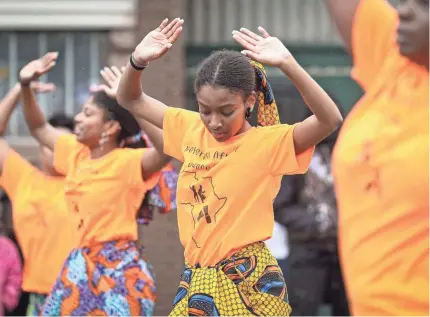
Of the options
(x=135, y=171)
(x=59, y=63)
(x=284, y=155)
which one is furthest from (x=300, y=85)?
(x=59, y=63)

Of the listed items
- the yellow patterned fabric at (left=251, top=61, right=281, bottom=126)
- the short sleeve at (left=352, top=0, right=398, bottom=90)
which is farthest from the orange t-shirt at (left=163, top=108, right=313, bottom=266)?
the short sleeve at (left=352, top=0, right=398, bottom=90)

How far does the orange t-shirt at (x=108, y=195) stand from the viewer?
548 cm

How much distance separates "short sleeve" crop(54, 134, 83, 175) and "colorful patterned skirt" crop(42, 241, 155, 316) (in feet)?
1.84

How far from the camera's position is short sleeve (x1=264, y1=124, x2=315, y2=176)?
161 inches

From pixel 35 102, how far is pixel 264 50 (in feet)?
8.77

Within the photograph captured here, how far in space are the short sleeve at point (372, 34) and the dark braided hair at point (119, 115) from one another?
288 cm

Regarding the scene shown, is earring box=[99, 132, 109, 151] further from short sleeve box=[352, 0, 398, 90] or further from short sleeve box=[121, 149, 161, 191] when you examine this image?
short sleeve box=[352, 0, 398, 90]

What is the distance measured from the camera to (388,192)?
105 inches

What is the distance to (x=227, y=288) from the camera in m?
4.08

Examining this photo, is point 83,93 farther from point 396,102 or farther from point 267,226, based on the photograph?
point 396,102

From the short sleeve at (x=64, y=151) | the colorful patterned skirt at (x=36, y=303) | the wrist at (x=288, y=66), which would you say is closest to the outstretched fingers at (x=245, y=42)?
the wrist at (x=288, y=66)

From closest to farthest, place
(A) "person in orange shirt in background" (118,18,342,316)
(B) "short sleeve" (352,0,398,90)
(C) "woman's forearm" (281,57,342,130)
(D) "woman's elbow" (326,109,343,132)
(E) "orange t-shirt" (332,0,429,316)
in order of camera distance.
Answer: (E) "orange t-shirt" (332,0,429,316) → (B) "short sleeve" (352,0,398,90) → (C) "woman's forearm" (281,57,342,130) → (D) "woman's elbow" (326,109,343,132) → (A) "person in orange shirt in background" (118,18,342,316)

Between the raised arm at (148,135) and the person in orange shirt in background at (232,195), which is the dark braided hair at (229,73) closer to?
the person in orange shirt in background at (232,195)

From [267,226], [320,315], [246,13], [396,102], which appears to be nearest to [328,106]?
[267,226]
